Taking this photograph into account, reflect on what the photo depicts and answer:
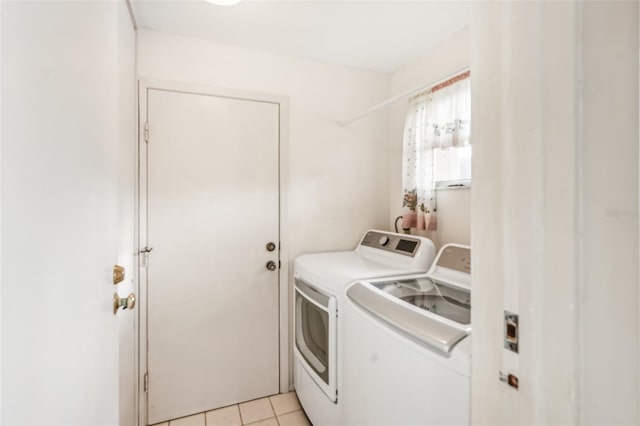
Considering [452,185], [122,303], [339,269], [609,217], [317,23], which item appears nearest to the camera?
[609,217]

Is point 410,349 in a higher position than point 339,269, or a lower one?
lower

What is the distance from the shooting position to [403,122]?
2.36 metres

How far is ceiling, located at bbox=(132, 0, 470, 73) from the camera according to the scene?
1.65 meters

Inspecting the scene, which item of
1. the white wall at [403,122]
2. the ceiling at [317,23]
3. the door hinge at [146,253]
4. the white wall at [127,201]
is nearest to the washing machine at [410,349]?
the white wall at [403,122]

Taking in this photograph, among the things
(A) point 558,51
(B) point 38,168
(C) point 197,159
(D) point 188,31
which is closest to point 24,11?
(B) point 38,168

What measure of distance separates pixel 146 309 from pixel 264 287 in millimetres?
736

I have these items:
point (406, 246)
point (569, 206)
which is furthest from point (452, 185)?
point (569, 206)

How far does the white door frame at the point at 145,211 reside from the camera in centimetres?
179

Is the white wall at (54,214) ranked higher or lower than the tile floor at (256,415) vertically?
higher

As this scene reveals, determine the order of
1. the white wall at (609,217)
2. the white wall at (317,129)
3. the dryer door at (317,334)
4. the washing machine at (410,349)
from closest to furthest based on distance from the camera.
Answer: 1. the white wall at (609,217)
2. the washing machine at (410,349)
3. the dryer door at (317,334)
4. the white wall at (317,129)

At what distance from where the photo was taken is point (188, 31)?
186 centimetres

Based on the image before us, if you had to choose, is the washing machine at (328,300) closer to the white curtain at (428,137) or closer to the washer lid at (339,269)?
the washer lid at (339,269)

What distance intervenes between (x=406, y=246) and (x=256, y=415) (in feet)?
4.82

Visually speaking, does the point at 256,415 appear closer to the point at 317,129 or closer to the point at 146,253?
the point at 146,253
